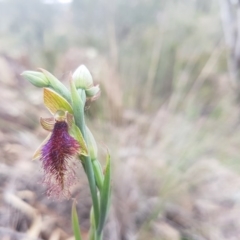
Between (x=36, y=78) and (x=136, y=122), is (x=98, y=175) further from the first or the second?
(x=136, y=122)

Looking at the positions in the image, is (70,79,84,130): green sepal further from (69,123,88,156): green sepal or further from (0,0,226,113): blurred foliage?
(0,0,226,113): blurred foliage

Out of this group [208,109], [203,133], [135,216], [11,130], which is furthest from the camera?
[208,109]

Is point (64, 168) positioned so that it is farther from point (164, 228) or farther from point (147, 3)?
point (147, 3)

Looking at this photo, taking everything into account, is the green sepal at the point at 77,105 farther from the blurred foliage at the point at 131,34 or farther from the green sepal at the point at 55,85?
the blurred foliage at the point at 131,34

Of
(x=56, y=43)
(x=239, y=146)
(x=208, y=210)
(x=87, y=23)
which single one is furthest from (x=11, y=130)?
(x=87, y=23)

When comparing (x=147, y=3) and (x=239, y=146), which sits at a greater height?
(x=147, y=3)
